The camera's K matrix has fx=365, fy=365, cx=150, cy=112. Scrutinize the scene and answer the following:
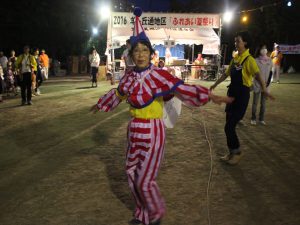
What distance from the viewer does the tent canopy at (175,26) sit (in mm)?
20828

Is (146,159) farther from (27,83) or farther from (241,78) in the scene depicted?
(27,83)

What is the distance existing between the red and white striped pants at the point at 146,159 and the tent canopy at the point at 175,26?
17.4 m

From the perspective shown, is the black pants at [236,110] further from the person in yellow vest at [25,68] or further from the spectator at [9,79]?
the spectator at [9,79]

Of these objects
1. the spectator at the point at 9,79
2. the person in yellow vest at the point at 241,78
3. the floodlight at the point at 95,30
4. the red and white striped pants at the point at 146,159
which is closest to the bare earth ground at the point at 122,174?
the red and white striped pants at the point at 146,159

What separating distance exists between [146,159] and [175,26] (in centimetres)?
1826

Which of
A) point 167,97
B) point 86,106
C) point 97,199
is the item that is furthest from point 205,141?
point 86,106

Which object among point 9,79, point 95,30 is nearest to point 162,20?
point 9,79

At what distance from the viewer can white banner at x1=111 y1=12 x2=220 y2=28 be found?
20.8 metres

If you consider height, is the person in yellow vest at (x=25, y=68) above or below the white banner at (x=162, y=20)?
below

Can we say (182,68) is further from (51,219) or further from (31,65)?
(51,219)

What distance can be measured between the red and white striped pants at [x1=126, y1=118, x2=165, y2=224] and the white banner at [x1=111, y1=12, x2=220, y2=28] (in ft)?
58.6

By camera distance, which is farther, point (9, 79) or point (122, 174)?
point (9, 79)

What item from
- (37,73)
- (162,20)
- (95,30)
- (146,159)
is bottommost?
(146,159)

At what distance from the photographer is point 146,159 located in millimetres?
3588
